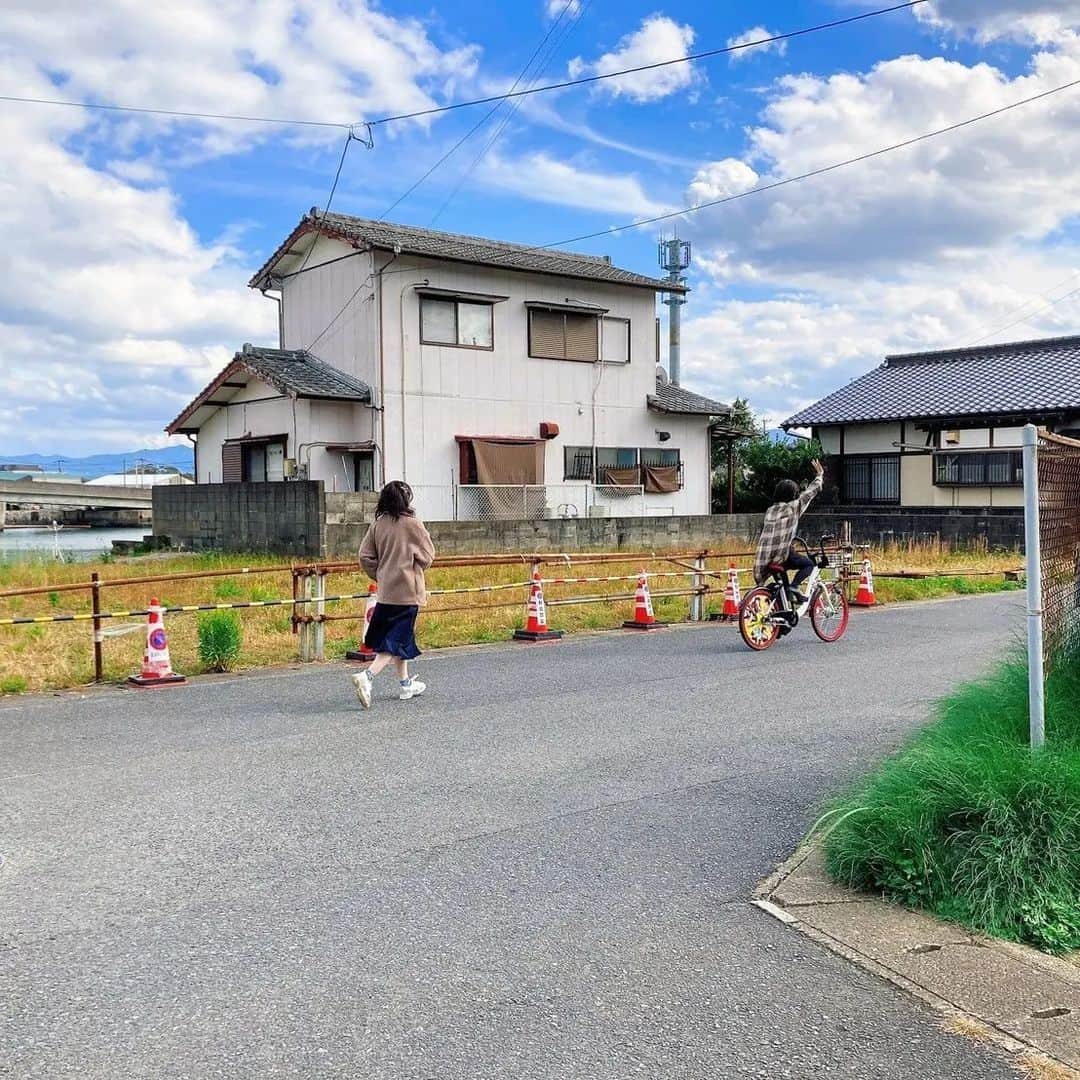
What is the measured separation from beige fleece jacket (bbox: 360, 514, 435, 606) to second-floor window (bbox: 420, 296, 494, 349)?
16449 millimetres

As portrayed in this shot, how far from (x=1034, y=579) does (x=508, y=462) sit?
21.3 meters

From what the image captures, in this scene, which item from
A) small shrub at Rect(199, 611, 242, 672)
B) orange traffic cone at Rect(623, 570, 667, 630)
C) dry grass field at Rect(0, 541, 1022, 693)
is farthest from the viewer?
orange traffic cone at Rect(623, 570, 667, 630)

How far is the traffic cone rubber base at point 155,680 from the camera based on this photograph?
9.62 m

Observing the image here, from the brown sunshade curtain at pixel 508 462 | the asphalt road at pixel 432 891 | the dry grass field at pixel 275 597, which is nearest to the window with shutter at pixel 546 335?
the brown sunshade curtain at pixel 508 462

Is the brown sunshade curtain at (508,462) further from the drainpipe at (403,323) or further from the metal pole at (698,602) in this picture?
the metal pole at (698,602)

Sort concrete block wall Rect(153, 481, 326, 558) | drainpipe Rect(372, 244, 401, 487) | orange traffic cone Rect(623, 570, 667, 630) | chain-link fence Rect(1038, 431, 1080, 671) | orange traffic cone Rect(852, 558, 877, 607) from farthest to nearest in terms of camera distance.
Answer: drainpipe Rect(372, 244, 401, 487), concrete block wall Rect(153, 481, 326, 558), orange traffic cone Rect(852, 558, 877, 607), orange traffic cone Rect(623, 570, 667, 630), chain-link fence Rect(1038, 431, 1080, 671)

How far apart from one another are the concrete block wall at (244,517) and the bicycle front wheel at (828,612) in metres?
11.0

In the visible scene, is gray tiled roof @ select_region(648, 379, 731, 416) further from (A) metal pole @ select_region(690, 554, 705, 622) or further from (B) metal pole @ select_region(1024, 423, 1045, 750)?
(B) metal pole @ select_region(1024, 423, 1045, 750)

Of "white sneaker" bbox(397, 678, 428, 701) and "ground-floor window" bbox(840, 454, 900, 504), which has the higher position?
"ground-floor window" bbox(840, 454, 900, 504)

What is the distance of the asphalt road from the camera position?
10.6ft

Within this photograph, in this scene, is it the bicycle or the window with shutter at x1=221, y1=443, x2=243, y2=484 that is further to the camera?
the window with shutter at x1=221, y1=443, x2=243, y2=484

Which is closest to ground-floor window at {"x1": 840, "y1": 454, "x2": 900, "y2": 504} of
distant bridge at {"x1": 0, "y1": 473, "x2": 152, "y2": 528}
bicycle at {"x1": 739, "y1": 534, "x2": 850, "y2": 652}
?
bicycle at {"x1": 739, "y1": 534, "x2": 850, "y2": 652}

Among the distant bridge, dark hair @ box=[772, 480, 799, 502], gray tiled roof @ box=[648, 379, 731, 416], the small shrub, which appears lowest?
the small shrub

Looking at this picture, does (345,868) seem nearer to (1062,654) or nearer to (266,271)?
(1062,654)
